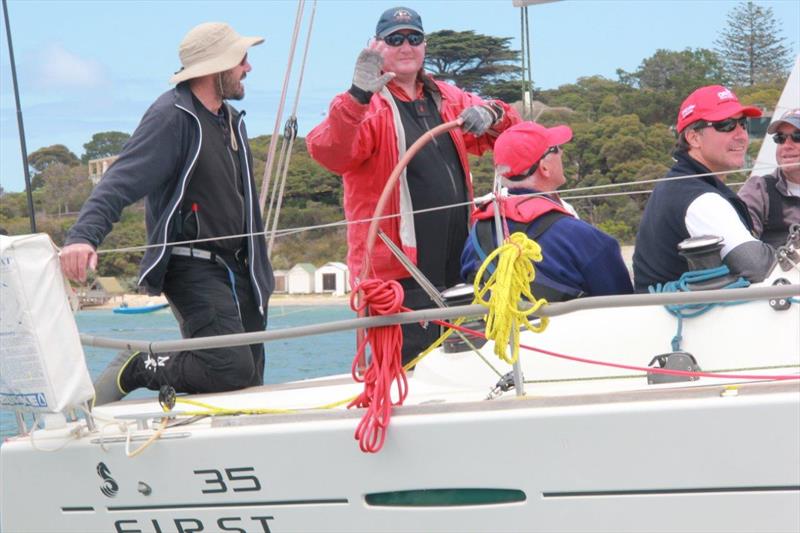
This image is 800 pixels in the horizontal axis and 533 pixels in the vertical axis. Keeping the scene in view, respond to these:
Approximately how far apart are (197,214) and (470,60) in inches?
96.4

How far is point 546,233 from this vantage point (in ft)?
12.6

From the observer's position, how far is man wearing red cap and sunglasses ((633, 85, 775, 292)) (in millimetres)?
3668

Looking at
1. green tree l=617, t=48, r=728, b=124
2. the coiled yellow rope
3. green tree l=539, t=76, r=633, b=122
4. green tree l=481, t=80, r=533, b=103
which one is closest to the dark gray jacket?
the coiled yellow rope

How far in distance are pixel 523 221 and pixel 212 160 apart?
104 centimetres

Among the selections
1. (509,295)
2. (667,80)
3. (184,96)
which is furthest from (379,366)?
(667,80)

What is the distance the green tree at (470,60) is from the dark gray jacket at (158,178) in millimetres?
2148

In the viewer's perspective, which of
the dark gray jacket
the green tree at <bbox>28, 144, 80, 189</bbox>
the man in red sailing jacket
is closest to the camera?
the dark gray jacket

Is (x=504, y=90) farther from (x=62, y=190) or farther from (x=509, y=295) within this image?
(x=509, y=295)

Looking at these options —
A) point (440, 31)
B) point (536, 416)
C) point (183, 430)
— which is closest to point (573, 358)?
point (536, 416)

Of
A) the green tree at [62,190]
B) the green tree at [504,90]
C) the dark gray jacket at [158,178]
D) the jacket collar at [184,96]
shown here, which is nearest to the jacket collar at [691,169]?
the dark gray jacket at [158,178]

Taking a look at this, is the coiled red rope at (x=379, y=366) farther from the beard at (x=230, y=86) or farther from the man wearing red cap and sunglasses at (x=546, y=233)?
the beard at (x=230, y=86)

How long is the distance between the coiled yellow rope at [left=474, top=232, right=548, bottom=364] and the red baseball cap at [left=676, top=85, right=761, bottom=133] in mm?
997

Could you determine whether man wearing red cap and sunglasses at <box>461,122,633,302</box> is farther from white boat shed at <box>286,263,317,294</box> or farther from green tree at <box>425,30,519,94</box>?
white boat shed at <box>286,263,317,294</box>

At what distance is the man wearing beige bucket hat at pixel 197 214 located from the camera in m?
4.02
